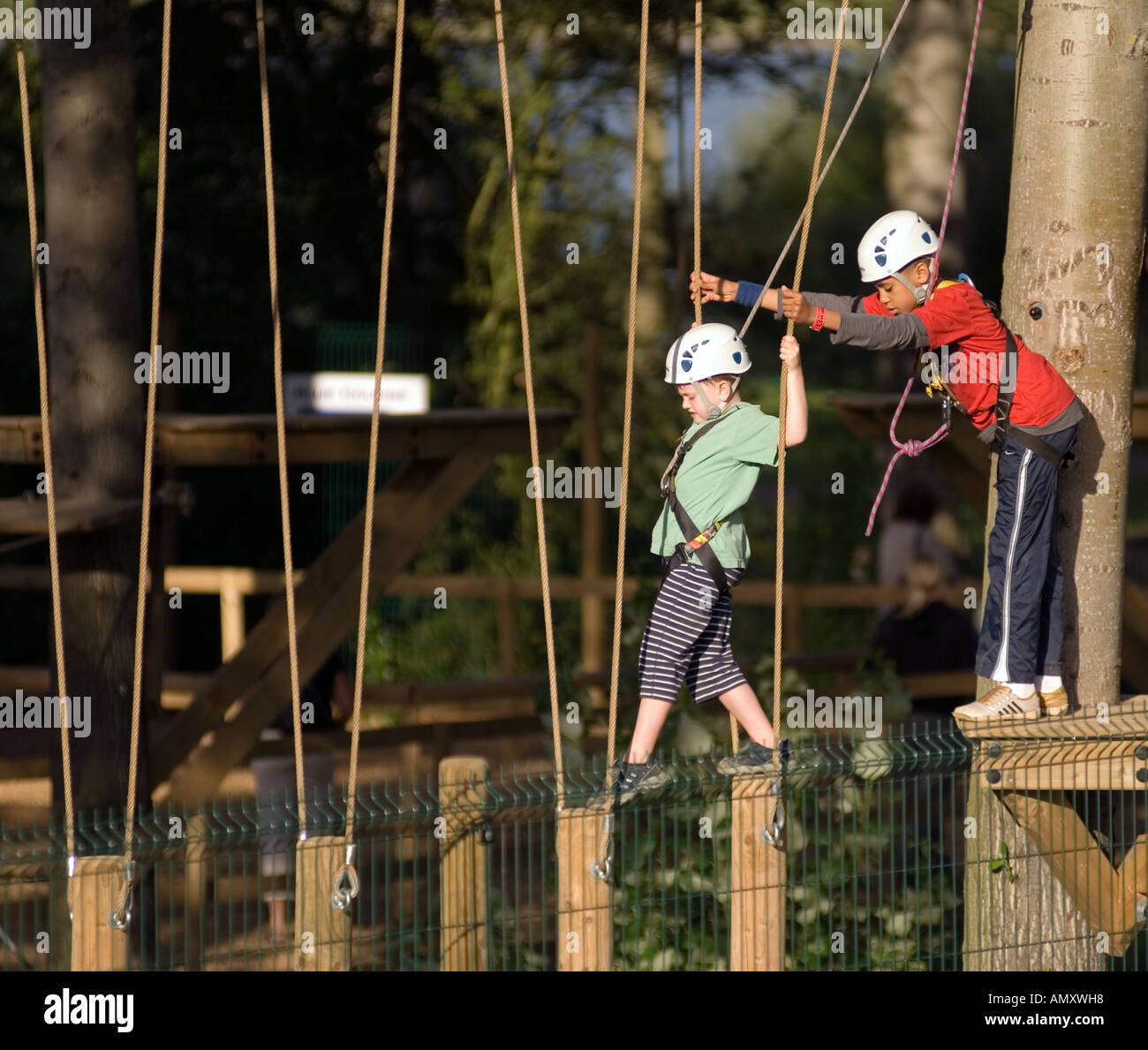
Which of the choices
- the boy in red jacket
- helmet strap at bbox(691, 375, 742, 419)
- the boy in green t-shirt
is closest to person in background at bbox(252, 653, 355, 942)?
the boy in green t-shirt

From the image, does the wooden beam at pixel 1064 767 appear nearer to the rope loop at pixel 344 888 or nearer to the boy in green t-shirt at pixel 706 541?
the boy in green t-shirt at pixel 706 541

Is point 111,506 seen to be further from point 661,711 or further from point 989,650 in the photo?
point 989,650

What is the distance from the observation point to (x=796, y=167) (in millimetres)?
19391

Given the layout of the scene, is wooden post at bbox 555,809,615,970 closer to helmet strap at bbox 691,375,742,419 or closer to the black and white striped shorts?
the black and white striped shorts

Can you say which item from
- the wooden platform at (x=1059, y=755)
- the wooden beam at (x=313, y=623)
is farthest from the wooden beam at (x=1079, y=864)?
the wooden beam at (x=313, y=623)

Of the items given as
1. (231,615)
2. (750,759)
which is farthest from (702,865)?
(231,615)

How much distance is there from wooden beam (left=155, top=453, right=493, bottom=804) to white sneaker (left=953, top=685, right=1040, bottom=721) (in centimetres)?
270

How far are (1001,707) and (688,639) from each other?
895 mm

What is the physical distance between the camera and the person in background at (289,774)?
20.0 feet

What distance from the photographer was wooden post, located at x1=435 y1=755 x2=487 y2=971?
16.1 ft

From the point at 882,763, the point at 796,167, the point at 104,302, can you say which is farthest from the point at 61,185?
the point at 796,167

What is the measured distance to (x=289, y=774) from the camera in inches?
288

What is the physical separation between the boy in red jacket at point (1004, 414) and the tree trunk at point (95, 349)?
91.4 inches

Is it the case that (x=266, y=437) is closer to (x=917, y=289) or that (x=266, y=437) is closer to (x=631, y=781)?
(x=631, y=781)
